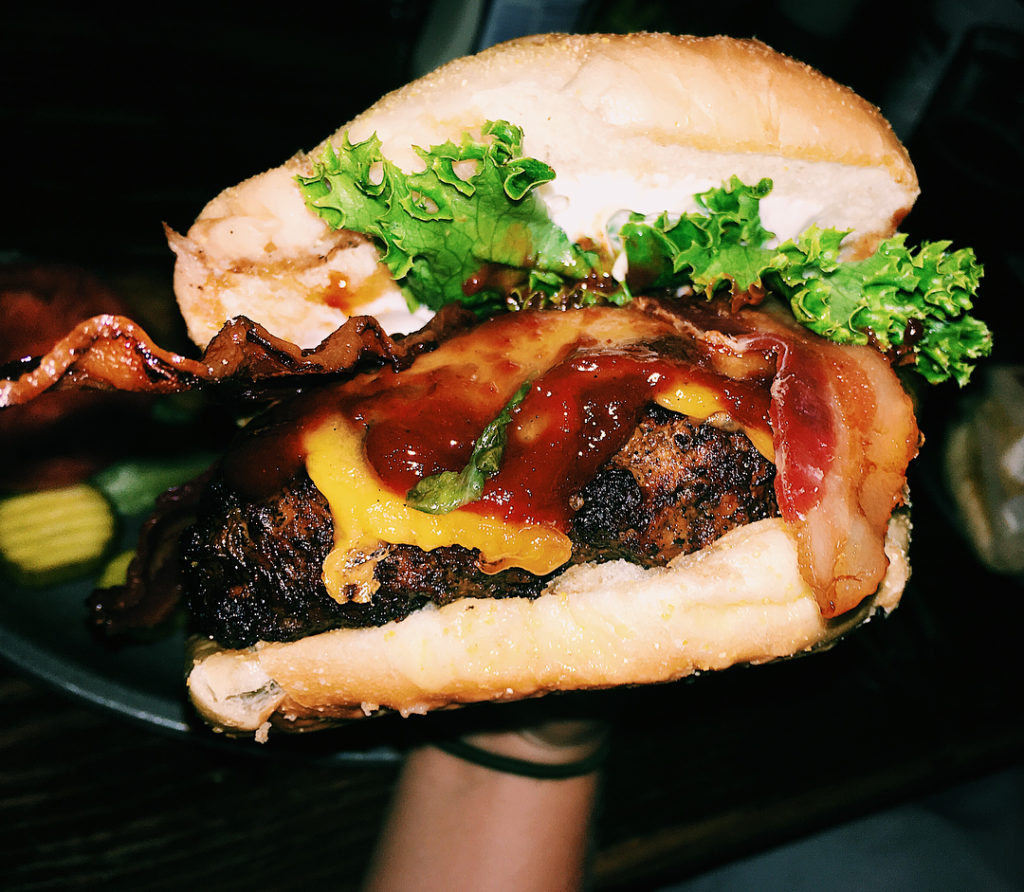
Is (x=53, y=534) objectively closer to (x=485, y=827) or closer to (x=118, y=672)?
(x=118, y=672)

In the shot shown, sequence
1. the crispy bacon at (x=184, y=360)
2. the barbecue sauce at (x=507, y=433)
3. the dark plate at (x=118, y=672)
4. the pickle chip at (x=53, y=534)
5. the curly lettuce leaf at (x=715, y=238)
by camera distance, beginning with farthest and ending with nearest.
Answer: the pickle chip at (x=53, y=534), the dark plate at (x=118, y=672), the curly lettuce leaf at (x=715, y=238), the barbecue sauce at (x=507, y=433), the crispy bacon at (x=184, y=360)

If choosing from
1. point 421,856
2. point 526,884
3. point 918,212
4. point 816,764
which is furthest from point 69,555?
point 918,212

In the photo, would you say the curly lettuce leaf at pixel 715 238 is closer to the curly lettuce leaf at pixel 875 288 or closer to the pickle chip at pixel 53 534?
the curly lettuce leaf at pixel 875 288

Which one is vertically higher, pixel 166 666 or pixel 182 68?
pixel 182 68

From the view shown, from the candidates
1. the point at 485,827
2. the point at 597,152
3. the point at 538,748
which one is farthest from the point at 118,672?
the point at 597,152

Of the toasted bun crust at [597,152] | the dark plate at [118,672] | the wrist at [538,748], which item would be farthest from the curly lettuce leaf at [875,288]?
the dark plate at [118,672]

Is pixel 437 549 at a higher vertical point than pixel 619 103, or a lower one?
lower

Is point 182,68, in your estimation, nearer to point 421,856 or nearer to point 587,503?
point 587,503
